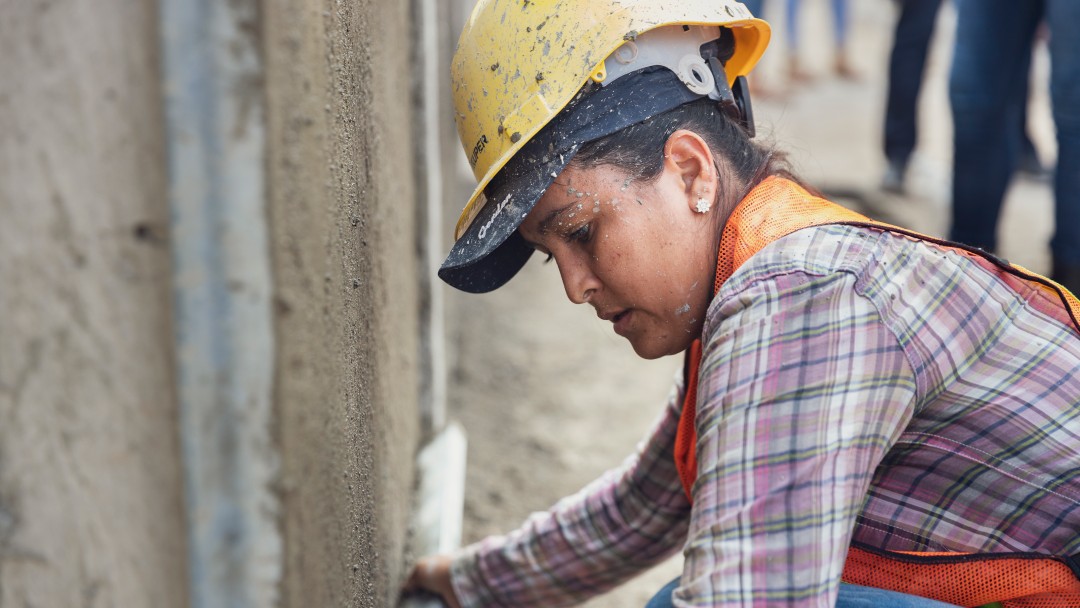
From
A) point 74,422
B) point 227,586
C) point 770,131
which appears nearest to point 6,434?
point 74,422

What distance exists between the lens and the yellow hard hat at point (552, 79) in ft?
4.64

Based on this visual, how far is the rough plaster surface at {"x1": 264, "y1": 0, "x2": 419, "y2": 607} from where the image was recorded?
37.5 inches

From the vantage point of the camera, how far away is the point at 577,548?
6.12ft

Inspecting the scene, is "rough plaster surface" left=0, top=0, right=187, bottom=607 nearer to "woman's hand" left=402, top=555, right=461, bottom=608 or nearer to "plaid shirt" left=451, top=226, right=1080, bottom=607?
"plaid shirt" left=451, top=226, right=1080, bottom=607

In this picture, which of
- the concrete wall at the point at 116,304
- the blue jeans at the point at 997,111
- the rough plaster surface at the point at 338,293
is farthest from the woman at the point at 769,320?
the blue jeans at the point at 997,111

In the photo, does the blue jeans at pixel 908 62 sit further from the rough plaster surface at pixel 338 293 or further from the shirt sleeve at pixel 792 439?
the shirt sleeve at pixel 792 439

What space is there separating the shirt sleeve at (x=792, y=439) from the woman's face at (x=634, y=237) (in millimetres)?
240

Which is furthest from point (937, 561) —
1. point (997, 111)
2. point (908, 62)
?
point (908, 62)

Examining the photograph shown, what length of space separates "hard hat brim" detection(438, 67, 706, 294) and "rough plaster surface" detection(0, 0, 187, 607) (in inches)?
22.4

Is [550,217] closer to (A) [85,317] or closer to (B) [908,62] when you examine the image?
(A) [85,317]

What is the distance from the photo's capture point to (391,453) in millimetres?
1910

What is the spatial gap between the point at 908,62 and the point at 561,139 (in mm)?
4089

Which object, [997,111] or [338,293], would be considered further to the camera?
[997,111]

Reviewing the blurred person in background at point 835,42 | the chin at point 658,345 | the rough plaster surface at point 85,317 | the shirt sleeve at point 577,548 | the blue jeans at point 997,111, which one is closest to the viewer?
the rough plaster surface at point 85,317
